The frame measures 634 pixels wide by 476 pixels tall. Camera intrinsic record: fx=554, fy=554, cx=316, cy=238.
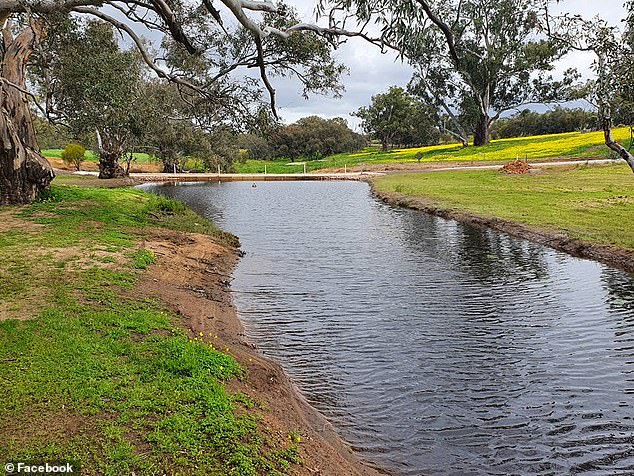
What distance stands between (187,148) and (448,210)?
3378 centimetres

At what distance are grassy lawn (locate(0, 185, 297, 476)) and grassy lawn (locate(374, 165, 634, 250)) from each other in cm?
1200

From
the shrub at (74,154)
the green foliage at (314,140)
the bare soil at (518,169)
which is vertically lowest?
the bare soil at (518,169)

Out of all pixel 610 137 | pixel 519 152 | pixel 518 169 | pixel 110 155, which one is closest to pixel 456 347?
pixel 610 137

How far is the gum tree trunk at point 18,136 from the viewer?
1438 cm

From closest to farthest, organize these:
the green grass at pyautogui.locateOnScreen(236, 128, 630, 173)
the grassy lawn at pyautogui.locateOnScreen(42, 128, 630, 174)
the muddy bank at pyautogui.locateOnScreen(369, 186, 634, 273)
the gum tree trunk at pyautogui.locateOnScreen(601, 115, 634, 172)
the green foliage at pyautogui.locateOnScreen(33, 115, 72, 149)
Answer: the muddy bank at pyautogui.locateOnScreen(369, 186, 634, 273) → the gum tree trunk at pyautogui.locateOnScreen(601, 115, 634, 172) → the green foliage at pyautogui.locateOnScreen(33, 115, 72, 149) → the green grass at pyautogui.locateOnScreen(236, 128, 630, 173) → the grassy lawn at pyautogui.locateOnScreen(42, 128, 630, 174)

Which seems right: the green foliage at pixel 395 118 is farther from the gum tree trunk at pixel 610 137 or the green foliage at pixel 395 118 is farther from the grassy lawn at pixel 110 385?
the grassy lawn at pixel 110 385

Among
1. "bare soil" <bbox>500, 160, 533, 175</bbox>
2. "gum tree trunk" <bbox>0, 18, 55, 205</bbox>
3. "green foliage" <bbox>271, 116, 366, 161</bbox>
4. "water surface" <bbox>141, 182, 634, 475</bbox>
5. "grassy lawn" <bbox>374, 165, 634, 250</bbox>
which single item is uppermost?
"green foliage" <bbox>271, 116, 366, 161</bbox>

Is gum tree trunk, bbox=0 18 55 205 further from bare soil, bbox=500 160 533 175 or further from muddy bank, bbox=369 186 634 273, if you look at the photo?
bare soil, bbox=500 160 533 175

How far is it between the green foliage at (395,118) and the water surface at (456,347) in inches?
2348

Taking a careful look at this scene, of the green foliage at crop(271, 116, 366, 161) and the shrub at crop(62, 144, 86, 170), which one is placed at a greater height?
the green foliage at crop(271, 116, 366, 161)

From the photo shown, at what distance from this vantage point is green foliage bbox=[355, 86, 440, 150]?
248 feet

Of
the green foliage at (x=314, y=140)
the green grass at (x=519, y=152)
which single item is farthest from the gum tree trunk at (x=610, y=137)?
the green foliage at (x=314, y=140)

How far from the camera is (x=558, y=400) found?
21.9 ft

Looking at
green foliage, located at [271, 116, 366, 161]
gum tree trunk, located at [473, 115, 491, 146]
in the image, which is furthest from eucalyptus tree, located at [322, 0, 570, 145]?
green foliage, located at [271, 116, 366, 161]
